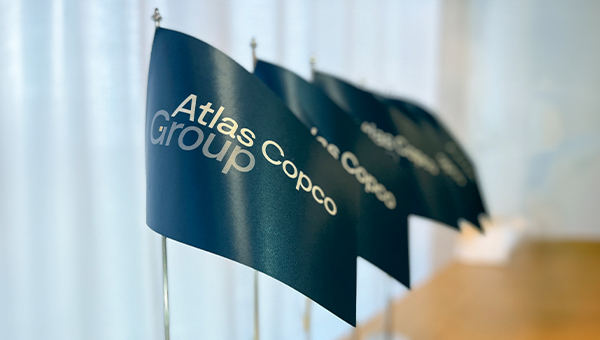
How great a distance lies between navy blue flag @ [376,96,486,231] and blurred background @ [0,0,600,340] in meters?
0.47

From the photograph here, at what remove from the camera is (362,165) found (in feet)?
5.46

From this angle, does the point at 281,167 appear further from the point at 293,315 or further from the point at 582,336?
the point at 582,336

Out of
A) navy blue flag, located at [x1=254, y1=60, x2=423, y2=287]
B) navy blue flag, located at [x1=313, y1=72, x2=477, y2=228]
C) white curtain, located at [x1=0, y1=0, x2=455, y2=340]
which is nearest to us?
white curtain, located at [x1=0, y1=0, x2=455, y2=340]

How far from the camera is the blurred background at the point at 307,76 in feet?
4.58

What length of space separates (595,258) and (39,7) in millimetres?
4188

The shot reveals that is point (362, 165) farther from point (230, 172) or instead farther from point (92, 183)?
point (92, 183)

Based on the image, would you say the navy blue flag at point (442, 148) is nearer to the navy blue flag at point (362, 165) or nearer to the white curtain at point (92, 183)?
the navy blue flag at point (362, 165)

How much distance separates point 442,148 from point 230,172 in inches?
58.8

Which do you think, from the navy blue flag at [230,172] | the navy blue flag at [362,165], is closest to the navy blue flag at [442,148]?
the navy blue flag at [362,165]

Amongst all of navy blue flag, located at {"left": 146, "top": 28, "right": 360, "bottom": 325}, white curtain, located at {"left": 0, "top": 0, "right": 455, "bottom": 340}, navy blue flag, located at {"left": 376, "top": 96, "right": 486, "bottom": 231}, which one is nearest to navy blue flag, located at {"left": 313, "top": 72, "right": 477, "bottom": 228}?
navy blue flag, located at {"left": 376, "top": 96, "right": 486, "bottom": 231}

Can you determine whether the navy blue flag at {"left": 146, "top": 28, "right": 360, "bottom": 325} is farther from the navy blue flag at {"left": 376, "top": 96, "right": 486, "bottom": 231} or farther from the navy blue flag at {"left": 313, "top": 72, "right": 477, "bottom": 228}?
the navy blue flag at {"left": 376, "top": 96, "right": 486, "bottom": 231}

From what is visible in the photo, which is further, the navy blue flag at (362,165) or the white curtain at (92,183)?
the navy blue flag at (362,165)

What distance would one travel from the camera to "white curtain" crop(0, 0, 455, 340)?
4.43 feet

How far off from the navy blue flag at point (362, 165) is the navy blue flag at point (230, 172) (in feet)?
0.97
